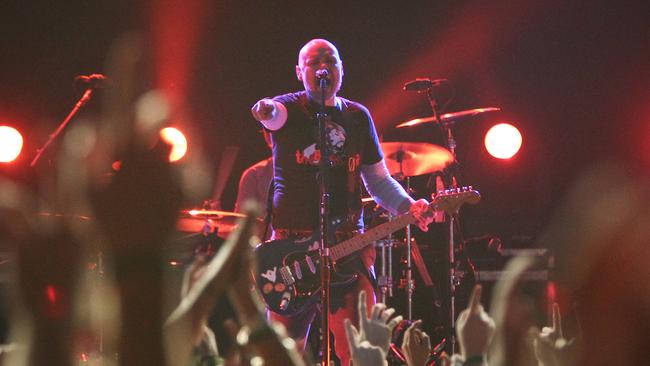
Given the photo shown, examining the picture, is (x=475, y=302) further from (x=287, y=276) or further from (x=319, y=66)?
(x=319, y=66)

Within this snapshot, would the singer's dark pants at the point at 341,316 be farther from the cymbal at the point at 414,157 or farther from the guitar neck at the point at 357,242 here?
the cymbal at the point at 414,157

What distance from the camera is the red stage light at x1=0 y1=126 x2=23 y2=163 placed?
266 inches

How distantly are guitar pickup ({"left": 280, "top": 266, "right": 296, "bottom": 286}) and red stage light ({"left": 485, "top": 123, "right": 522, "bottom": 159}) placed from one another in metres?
3.78

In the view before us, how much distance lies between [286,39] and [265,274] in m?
4.12

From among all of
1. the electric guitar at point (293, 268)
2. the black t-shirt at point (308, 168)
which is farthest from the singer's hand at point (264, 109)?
the electric guitar at point (293, 268)

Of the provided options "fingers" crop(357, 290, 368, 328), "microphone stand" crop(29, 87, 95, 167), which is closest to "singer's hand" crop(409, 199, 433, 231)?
"microphone stand" crop(29, 87, 95, 167)

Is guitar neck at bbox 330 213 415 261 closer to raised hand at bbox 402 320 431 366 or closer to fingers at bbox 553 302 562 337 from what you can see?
raised hand at bbox 402 320 431 366

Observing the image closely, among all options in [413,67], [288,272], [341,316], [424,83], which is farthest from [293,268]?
[413,67]

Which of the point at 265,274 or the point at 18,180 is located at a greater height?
the point at 18,180

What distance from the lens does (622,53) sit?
24.4ft

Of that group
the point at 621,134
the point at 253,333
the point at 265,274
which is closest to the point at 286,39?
the point at 621,134

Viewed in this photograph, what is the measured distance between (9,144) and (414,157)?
3672 mm

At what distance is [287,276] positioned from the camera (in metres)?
4.12

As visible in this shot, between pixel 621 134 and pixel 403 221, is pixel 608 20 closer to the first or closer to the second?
pixel 621 134
